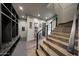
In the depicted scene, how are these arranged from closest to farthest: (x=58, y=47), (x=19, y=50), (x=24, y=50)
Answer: (x=58, y=47) → (x=19, y=50) → (x=24, y=50)

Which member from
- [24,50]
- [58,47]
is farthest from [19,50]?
[58,47]

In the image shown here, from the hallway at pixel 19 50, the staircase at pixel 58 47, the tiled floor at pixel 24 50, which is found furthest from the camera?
the tiled floor at pixel 24 50

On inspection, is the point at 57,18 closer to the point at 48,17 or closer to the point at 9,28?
the point at 48,17

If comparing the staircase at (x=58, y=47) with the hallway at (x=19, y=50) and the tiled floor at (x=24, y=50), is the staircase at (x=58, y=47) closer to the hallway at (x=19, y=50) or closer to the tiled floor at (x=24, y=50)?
the tiled floor at (x=24, y=50)

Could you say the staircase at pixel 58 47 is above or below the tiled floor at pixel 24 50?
above

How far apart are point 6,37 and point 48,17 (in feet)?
7.84

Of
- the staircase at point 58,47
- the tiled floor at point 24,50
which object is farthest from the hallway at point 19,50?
the staircase at point 58,47

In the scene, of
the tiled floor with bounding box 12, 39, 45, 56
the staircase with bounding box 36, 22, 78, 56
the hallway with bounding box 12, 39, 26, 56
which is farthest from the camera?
the tiled floor with bounding box 12, 39, 45, 56

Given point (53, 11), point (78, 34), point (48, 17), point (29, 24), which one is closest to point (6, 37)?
point (48, 17)

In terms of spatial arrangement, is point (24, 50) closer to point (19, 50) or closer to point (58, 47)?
point (19, 50)

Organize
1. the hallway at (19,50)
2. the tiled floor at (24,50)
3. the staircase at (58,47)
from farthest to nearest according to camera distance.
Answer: the tiled floor at (24,50)
the hallway at (19,50)
the staircase at (58,47)

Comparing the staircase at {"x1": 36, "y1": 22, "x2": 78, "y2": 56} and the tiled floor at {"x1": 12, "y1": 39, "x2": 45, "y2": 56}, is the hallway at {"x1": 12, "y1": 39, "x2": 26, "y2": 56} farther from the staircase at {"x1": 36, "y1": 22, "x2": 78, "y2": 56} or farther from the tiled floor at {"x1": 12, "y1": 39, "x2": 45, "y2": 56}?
the staircase at {"x1": 36, "y1": 22, "x2": 78, "y2": 56}

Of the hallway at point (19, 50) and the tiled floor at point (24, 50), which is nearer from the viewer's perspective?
the hallway at point (19, 50)

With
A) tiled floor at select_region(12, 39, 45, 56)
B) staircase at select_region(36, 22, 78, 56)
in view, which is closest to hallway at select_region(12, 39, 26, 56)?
tiled floor at select_region(12, 39, 45, 56)
